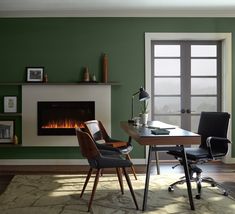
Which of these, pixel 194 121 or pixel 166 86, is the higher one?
pixel 166 86

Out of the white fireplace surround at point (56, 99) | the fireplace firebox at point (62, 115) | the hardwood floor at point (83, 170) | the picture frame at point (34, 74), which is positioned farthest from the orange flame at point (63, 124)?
the picture frame at point (34, 74)

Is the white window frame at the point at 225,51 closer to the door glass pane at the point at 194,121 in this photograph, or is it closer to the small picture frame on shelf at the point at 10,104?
the door glass pane at the point at 194,121

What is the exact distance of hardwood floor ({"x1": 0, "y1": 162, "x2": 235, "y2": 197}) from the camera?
477 cm

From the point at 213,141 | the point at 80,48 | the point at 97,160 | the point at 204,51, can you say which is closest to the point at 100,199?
the point at 97,160

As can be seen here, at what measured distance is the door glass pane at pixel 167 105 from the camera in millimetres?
6051

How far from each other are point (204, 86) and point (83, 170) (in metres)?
2.62

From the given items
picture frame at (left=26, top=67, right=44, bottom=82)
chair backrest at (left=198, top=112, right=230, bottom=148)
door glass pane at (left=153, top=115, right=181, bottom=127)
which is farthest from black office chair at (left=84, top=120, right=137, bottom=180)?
picture frame at (left=26, top=67, right=44, bottom=82)

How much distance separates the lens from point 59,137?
19.0 ft

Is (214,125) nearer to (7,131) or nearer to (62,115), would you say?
(62,115)

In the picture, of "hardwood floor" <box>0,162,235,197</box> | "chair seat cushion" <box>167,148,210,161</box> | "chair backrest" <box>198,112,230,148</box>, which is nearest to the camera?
"chair seat cushion" <box>167,148,210,161</box>

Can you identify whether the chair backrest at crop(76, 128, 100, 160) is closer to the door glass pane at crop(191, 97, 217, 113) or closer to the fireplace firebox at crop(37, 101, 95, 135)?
the fireplace firebox at crop(37, 101, 95, 135)

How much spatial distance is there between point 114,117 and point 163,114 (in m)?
0.89

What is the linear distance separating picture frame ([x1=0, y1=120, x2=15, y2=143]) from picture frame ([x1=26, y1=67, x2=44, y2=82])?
0.81 metres

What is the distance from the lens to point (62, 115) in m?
5.88
